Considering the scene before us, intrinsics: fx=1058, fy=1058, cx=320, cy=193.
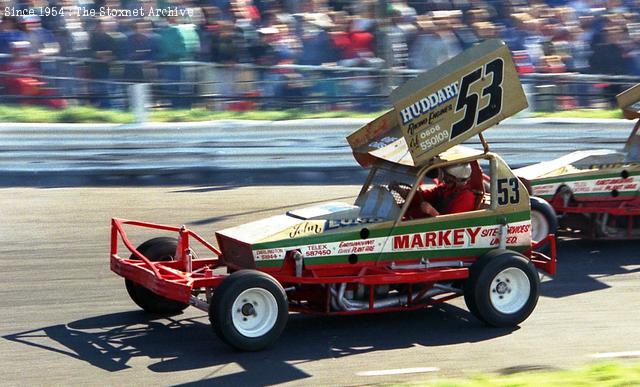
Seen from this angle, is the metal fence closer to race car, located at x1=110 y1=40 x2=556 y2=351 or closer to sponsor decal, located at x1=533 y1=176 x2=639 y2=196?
sponsor decal, located at x1=533 y1=176 x2=639 y2=196

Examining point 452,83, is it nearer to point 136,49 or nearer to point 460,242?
point 460,242

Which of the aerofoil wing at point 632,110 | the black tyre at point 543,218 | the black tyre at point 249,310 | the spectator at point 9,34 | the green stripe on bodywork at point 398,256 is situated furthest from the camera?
the spectator at point 9,34

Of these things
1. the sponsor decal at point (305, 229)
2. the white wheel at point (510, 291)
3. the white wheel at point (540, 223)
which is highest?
the sponsor decal at point (305, 229)

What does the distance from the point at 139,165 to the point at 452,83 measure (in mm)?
7397

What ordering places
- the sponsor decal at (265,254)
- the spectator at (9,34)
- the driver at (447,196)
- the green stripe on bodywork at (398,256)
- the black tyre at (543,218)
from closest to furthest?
the sponsor decal at (265,254)
the green stripe on bodywork at (398,256)
the driver at (447,196)
the black tyre at (543,218)
the spectator at (9,34)

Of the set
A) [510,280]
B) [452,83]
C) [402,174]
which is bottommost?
[510,280]

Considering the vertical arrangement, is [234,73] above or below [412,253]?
above

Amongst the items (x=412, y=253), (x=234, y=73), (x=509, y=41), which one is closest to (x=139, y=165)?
(x=234, y=73)

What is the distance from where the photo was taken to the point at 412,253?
8359mm

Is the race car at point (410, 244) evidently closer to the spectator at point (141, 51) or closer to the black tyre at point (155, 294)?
the black tyre at point (155, 294)

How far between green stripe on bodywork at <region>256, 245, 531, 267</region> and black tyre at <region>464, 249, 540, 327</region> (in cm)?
24

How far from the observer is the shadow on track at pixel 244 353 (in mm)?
7465

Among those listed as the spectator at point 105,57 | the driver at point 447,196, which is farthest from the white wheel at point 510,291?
the spectator at point 105,57

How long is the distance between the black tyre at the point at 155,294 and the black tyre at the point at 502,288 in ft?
7.90
